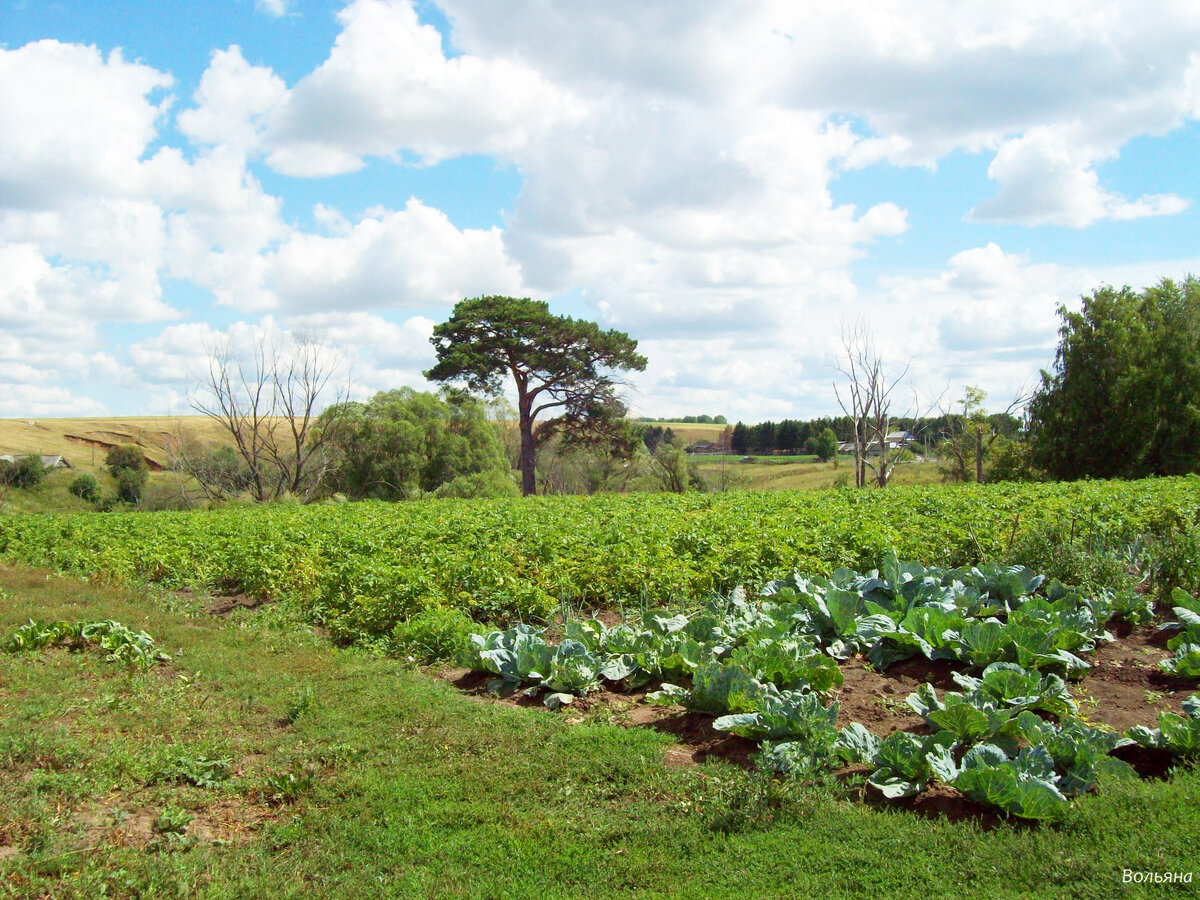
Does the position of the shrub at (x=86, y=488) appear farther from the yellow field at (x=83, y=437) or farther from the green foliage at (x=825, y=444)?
the green foliage at (x=825, y=444)

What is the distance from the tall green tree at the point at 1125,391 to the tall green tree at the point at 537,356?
1560cm

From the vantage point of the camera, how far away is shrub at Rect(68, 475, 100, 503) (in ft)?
154

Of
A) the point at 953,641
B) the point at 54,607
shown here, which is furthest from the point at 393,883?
the point at 54,607

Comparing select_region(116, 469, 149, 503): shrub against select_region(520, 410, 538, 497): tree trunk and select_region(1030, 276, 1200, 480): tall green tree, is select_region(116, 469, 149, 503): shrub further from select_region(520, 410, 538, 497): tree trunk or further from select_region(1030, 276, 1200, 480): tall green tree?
select_region(1030, 276, 1200, 480): tall green tree

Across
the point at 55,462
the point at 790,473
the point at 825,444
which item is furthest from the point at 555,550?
the point at 55,462

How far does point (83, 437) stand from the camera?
2707 inches

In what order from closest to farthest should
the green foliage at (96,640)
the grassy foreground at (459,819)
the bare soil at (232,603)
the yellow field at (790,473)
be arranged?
the grassy foreground at (459,819), the green foliage at (96,640), the bare soil at (232,603), the yellow field at (790,473)

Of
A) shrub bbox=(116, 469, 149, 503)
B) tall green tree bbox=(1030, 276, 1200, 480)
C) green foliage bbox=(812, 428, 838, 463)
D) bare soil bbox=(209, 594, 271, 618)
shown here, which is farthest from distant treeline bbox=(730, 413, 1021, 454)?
bare soil bbox=(209, 594, 271, 618)

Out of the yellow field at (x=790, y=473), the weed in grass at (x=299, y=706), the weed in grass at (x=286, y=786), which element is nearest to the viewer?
the weed in grass at (x=286, y=786)

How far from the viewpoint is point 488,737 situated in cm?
431

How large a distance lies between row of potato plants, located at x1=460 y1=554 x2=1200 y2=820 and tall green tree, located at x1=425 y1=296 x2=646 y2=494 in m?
25.7

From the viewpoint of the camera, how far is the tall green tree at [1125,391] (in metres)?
27.1

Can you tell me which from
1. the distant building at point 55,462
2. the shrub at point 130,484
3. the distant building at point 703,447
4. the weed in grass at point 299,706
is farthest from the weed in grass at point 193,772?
the distant building at point 703,447

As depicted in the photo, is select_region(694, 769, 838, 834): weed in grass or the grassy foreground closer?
the grassy foreground
